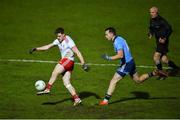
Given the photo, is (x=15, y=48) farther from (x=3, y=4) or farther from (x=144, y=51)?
(x=3, y=4)

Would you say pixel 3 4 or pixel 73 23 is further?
pixel 3 4

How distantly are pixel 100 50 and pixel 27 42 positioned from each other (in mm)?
4409

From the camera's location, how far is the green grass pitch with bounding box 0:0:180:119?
1788 cm

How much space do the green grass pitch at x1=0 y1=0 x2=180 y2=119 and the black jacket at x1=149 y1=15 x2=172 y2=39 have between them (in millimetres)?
1992

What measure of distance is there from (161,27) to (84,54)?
644 centimetres

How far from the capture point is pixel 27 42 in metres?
29.6

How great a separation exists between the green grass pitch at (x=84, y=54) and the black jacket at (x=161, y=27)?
199 cm

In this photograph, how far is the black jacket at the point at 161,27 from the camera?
71.9 ft

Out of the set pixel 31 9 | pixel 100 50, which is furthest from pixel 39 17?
pixel 100 50

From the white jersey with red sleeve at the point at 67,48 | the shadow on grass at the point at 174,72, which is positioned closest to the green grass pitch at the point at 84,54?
the shadow on grass at the point at 174,72

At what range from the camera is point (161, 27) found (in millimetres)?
21953

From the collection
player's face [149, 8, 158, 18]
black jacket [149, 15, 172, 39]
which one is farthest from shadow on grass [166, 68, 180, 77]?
player's face [149, 8, 158, 18]

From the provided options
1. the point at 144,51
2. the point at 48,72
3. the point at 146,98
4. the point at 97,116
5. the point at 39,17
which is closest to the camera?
the point at 97,116

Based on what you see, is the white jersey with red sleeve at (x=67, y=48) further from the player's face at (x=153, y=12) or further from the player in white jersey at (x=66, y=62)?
the player's face at (x=153, y=12)
